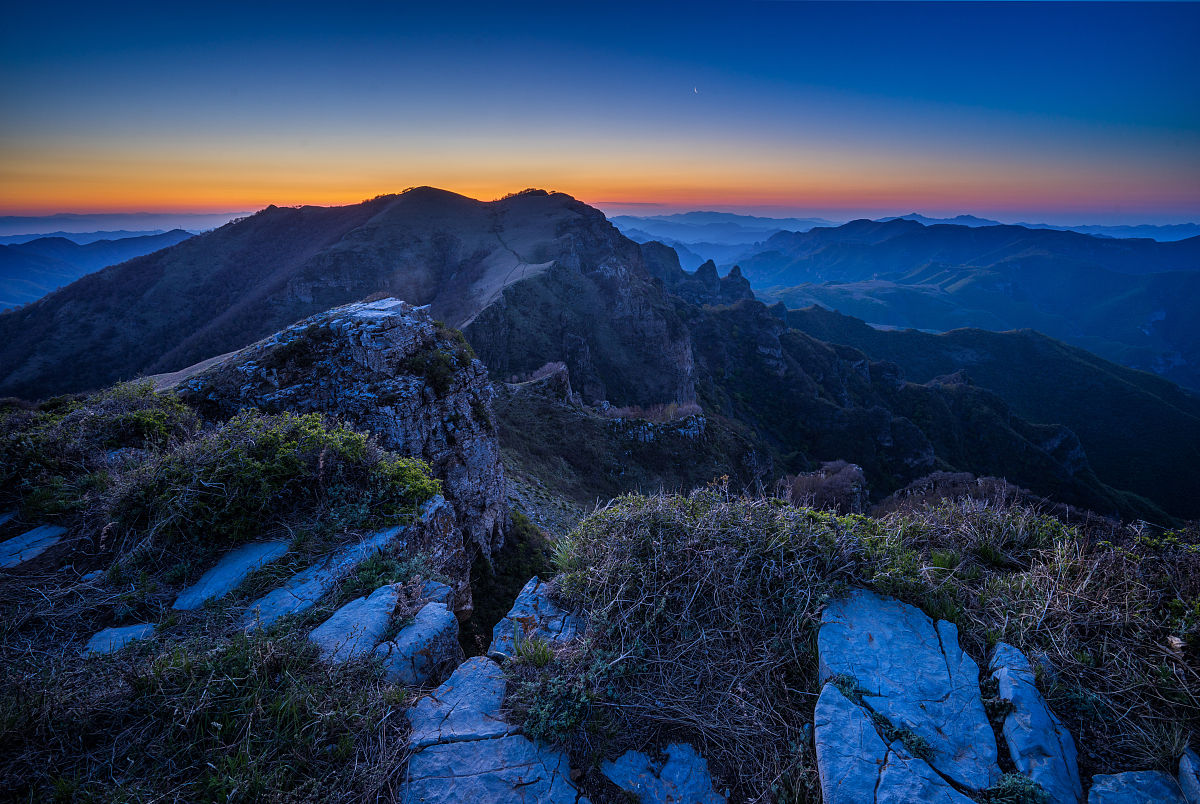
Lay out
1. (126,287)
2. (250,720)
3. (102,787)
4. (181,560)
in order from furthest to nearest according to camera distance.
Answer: (126,287) → (181,560) → (250,720) → (102,787)

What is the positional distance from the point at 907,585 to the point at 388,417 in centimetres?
1085

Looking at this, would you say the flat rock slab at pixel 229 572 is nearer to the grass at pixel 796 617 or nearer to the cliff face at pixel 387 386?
the grass at pixel 796 617

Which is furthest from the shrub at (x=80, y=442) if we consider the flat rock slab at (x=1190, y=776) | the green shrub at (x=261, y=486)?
the flat rock slab at (x=1190, y=776)

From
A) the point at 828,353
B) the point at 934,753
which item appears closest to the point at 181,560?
the point at 934,753

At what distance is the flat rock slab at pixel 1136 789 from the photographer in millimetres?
2924

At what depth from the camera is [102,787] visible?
285cm

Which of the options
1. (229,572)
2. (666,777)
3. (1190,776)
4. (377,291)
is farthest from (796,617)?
(377,291)

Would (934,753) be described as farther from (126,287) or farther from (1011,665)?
(126,287)

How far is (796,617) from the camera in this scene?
4223mm

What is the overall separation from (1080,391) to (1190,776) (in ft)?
452

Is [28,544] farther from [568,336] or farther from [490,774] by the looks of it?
[568,336]

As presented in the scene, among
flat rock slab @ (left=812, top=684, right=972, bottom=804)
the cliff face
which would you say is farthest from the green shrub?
flat rock slab @ (left=812, top=684, right=972, bottom=804)

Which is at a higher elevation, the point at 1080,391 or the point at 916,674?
the point at 916,674

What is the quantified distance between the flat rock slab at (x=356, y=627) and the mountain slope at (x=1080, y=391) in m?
104
